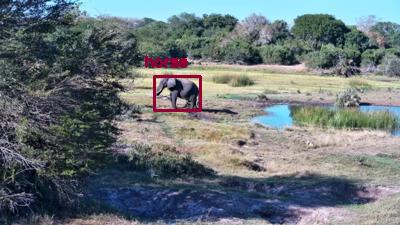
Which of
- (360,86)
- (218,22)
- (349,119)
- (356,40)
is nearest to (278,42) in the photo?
(356,40)

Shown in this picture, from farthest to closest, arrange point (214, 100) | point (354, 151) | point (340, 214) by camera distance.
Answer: point (214, 100) < point (354, 151) < point (340, 214)

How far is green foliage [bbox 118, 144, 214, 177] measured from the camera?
18462mm

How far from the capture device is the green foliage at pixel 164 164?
60.6 ft

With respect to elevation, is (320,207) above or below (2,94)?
below

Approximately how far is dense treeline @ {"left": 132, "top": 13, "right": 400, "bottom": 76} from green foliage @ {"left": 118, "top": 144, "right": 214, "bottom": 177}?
48965mm

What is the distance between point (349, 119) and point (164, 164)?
17.7 meters

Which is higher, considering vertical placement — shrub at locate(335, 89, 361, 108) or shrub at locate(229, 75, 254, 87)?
shrub at locate(229, 75, 254, 87)

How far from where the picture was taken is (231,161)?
21312mm

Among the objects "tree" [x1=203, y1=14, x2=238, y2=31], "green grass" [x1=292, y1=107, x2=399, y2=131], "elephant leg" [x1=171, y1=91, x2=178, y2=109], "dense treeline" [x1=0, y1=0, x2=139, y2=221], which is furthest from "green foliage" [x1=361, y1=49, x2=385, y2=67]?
"dense treeline" [x1=0, y1=0, x2=139, y2=221]

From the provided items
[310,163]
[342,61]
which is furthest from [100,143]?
[342,61]

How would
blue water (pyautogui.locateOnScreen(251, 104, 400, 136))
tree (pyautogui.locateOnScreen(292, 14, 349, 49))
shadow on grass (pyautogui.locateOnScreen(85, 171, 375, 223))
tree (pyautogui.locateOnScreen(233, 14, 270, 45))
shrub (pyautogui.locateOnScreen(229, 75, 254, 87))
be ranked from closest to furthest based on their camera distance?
shadow on grass (pyautogui.locateOnScreen(85, 171, 375, 223)) < blue water (pyautogui.locateOnScreen(251, 104, 400, 136)) < shrub (pyautogui.locateOnScreen(229, 75, 254, 87)) < tree (pyautogui.locateOnScreen(292, 14, 349, 49)) < tree (pyautogui.locateOnScreen(233, 14, 270, 45))

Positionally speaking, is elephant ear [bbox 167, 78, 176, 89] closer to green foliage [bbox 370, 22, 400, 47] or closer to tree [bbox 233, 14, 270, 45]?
tree [bbox 233, 14, 270, 45]

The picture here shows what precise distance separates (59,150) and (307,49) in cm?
8196

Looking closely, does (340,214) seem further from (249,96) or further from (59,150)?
(249,96)
